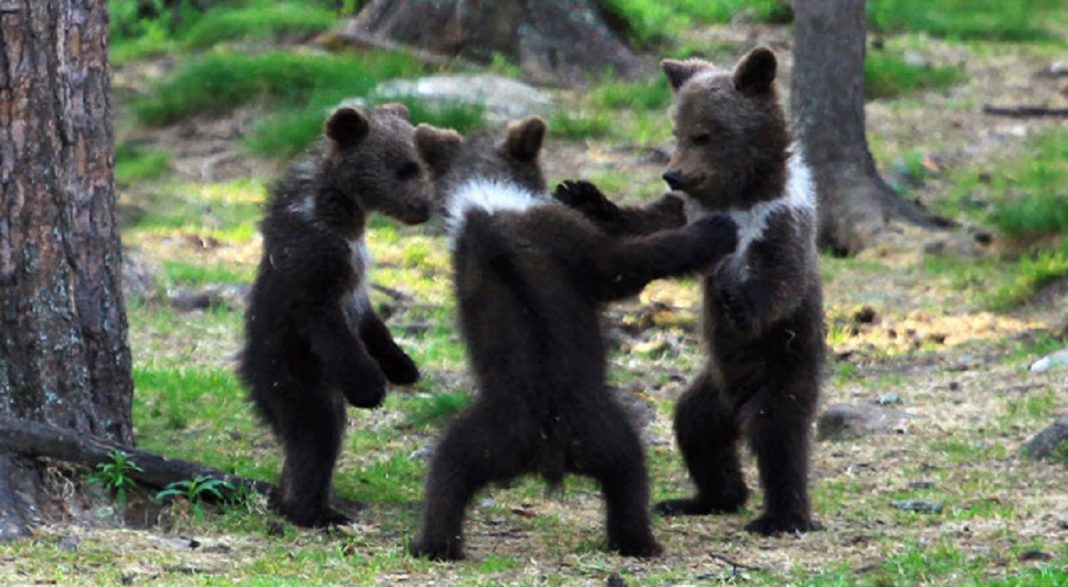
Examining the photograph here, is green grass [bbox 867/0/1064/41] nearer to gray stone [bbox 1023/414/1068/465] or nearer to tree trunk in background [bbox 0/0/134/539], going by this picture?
gray stone [bbox 1023/414/1068/465]

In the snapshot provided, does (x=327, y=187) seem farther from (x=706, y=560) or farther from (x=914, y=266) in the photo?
(x=914, y=266)

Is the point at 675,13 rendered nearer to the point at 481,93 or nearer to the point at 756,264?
the point at 481,93

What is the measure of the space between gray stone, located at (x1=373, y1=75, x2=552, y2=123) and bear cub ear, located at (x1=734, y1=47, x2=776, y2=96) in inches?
305

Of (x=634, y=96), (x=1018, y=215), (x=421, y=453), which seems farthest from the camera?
(x=634, y=96)

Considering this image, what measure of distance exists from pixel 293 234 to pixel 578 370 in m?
1.38

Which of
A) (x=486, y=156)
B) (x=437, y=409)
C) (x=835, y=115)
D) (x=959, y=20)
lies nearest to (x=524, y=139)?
(x=486, y=156)

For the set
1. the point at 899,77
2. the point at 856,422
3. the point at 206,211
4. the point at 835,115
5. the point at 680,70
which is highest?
the point at 680,70

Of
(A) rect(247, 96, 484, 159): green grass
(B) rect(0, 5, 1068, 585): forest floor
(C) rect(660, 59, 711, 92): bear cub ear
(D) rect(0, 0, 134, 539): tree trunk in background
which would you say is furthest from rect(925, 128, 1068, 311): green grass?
(D) rect(0, 0, 134, 539): tree trunk in background

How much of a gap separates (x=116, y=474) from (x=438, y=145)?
5.67 ft

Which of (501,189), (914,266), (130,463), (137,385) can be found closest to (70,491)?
(130,463)

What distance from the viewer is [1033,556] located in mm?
6570

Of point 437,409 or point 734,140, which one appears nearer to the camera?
point 734,140

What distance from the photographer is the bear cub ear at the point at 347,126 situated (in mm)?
7633

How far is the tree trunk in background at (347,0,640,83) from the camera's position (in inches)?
704
